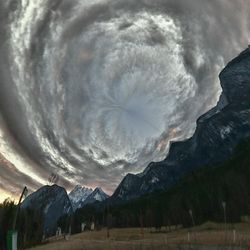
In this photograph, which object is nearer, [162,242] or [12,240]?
[12,240]

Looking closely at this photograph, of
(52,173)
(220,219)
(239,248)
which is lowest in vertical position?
(239,248)

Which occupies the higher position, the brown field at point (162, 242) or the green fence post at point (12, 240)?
the brown field at point (162, 242)

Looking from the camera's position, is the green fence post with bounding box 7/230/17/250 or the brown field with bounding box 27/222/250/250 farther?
the brown field with bounding box 27/222/250/250

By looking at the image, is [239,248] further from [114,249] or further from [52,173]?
[52,173]

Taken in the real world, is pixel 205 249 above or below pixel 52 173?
below

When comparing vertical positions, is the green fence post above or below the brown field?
below

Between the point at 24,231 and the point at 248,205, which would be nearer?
the point at 24,231

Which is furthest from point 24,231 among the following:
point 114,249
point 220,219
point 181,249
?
point 220,219

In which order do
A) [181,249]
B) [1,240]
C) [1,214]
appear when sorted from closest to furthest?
[181,249], [1,240], [1,214]

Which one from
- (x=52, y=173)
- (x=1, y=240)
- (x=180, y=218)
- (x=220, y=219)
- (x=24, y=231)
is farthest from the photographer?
(x=180, y=218)

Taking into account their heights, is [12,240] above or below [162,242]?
below

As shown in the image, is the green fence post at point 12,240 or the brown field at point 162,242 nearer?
the green fence post at point 12,240
